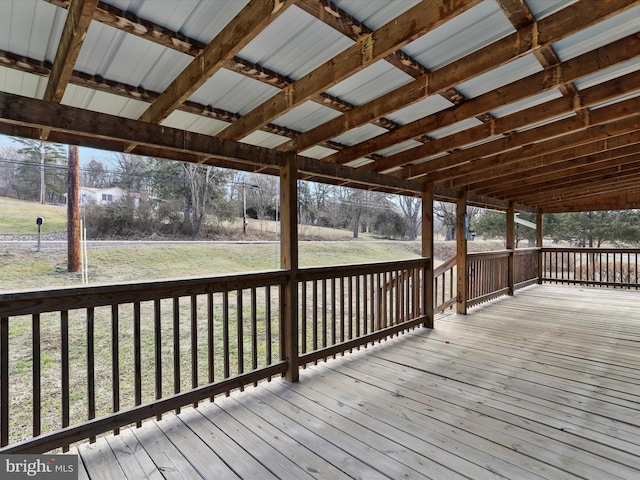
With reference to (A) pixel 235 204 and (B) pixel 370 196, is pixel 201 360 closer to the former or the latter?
(A) pixel 235 204

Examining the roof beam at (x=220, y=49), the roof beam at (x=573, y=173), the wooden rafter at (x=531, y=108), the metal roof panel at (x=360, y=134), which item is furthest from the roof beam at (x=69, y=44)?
the roof beam at (x=573, y=173)

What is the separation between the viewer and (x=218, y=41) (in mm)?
1661

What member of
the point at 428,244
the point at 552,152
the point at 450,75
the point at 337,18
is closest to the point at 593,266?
the point at 552,152

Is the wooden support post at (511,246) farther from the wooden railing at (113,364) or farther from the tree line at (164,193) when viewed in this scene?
the wooden railing at (113,364)

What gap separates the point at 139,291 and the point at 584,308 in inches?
279

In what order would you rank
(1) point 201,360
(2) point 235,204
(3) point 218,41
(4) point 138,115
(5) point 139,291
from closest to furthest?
(3) point 218,41 → (5) point 139,291 → (4) point 138,115 → (1) point 201,360 → (2) point 235,204

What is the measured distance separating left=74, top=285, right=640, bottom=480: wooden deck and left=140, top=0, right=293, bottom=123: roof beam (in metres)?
2.13

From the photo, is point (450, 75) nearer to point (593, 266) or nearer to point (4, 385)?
point (4, 385)

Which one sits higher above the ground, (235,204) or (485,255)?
(235,204)

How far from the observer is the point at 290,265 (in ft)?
10.1

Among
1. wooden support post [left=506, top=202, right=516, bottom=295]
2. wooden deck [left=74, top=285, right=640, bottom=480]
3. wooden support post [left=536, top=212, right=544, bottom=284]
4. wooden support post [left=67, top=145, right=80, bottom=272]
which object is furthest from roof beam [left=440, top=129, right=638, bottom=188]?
wooden support post [left=67, top=145, right=80, bottom=272]

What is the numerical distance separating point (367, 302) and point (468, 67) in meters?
3.19

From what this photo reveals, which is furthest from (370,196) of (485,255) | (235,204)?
(485,255)

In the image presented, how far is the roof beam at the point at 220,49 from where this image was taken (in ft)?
4.64
